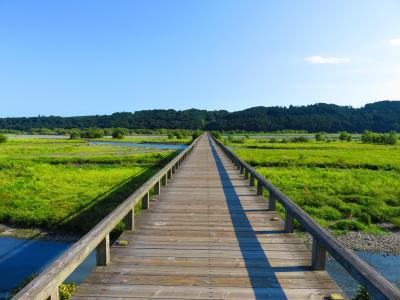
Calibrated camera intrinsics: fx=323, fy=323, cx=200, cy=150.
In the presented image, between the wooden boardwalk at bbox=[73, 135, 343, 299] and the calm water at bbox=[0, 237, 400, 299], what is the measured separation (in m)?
3.50

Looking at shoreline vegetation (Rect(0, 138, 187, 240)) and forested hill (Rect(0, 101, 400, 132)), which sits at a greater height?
forested hill (Rect(0, 101, 400, 132))

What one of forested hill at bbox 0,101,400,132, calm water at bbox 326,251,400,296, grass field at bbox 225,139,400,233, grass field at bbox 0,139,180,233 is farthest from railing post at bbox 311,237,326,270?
forested hill at bbox 0,101,400,132

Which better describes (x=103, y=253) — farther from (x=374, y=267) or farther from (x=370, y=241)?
(x=370, y=241)

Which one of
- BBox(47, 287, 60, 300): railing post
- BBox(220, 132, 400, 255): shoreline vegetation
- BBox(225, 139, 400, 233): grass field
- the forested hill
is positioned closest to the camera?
BBox(47, 287, 60, 300): railing post

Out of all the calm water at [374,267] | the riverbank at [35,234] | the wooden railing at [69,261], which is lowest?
the calm water at [374,267]

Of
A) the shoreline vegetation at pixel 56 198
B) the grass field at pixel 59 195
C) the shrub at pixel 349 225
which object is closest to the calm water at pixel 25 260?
the shoreline vegetation at pixel 56 198

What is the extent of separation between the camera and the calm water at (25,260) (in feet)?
28.5

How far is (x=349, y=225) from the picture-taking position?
43.1 feet

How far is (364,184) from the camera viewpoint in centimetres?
1995

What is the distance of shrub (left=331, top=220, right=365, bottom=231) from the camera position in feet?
42.6

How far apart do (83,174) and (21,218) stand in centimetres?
996

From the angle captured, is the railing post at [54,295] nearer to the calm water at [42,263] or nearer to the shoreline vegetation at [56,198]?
the calm water at [42,263]

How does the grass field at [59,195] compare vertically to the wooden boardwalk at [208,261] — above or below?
below

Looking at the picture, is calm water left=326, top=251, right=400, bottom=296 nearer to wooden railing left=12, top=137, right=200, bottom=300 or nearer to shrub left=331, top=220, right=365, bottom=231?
shrub left=331, top=220, right=365, bottom=231
